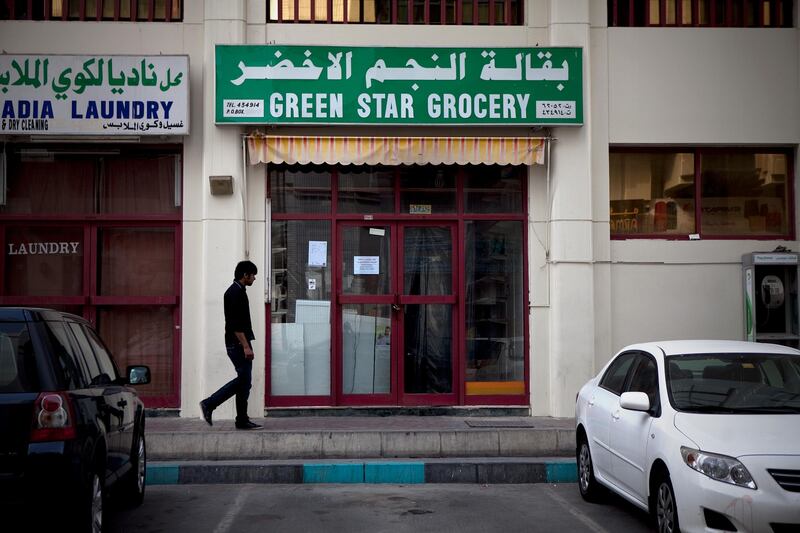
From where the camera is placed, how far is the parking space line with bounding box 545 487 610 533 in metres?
7.60

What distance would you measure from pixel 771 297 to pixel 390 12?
255 inches

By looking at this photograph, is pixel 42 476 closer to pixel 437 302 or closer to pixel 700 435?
pixel 700 435

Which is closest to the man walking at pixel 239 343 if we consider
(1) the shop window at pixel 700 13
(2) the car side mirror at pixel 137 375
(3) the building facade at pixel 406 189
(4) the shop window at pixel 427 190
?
(3) the building facade at pixel 406 189

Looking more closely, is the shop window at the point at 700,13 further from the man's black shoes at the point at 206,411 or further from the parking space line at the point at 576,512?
the man's black shoes at the point at 206,411

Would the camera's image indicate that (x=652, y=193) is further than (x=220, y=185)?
Yes

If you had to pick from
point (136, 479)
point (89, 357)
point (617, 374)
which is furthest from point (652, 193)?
point (89, 357)

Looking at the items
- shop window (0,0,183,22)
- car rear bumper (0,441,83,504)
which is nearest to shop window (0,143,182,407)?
shop window (0,0,183,22)

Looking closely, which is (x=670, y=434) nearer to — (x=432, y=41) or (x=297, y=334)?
(x=297, y=334)

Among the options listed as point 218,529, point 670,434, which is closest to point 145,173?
point 218,529

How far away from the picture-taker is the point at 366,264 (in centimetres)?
1267

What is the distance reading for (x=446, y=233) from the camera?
12.8 meters

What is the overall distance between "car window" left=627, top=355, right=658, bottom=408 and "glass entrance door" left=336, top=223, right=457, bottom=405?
5095 millimetres

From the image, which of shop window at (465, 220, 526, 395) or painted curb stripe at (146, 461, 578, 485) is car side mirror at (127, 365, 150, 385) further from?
shop window at (465, 220, 526, 395)

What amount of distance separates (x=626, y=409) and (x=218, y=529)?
11.2 ft
